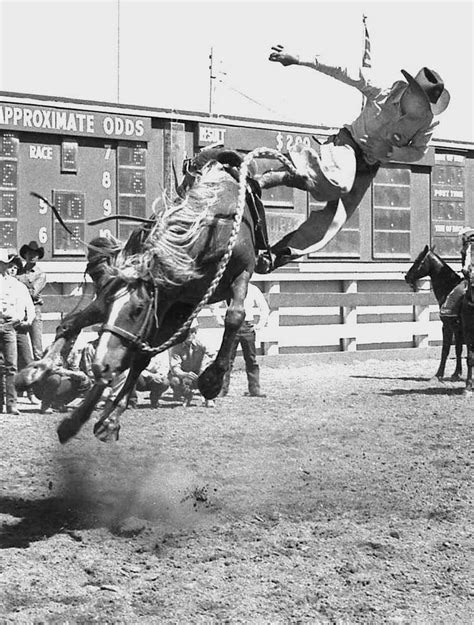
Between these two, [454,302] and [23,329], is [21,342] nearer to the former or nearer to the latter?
[23,329]

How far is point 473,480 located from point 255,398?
4989 mm

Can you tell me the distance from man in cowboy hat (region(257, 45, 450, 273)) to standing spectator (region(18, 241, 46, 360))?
5648mm

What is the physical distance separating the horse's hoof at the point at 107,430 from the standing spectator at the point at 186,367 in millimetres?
4994

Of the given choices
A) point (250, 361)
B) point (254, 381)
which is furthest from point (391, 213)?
point (254, 381)

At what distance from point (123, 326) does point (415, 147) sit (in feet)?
8.29

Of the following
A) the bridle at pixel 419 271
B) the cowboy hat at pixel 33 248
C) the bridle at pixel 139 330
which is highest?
the cowboy hat at pixel 33 248

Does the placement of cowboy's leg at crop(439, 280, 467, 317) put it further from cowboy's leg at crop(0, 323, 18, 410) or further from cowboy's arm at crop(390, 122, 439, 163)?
cowboy's arm at crop(390, 122, 439, 163)

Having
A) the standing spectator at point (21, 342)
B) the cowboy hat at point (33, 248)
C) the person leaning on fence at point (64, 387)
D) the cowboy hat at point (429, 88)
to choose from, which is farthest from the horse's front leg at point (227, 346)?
the cowboy hat at point (33, 248)

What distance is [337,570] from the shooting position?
483cm

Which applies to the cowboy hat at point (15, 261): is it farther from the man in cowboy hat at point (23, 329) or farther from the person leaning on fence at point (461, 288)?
the person leaning on fence at point (461, 288)

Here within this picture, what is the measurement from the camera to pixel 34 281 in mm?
11945

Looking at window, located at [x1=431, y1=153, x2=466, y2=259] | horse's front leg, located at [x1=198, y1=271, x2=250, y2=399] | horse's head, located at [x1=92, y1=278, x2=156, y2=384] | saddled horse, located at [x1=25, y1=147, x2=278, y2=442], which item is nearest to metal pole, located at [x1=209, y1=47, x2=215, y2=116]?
window, located at [x1=431, y1=153, x2=466, y2=259]

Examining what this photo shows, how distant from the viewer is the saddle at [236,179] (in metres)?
6.51

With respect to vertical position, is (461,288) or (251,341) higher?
(461,288)
